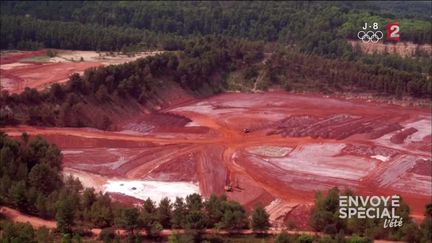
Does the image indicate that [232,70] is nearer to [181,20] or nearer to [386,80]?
[386,80]

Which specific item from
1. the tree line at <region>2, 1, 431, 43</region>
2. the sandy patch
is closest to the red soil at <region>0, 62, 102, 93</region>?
the sandy patch

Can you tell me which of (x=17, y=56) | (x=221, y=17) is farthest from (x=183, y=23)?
(x=17, y=56)

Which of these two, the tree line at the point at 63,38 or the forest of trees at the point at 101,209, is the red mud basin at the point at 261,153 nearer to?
the forest of trees at the point at 101,209

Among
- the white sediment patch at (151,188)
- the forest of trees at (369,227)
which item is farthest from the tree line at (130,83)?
the forest of trees at (369,227)

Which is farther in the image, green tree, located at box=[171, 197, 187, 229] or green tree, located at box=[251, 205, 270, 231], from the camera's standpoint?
green tree, located at box=[251, 205, 270, 231]

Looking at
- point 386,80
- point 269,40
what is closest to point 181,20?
point 269,40

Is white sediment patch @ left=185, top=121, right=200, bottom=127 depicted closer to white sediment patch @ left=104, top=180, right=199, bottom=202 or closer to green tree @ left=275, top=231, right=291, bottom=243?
white sediment patch @ left=104, top=180, right=199, bottom=202
